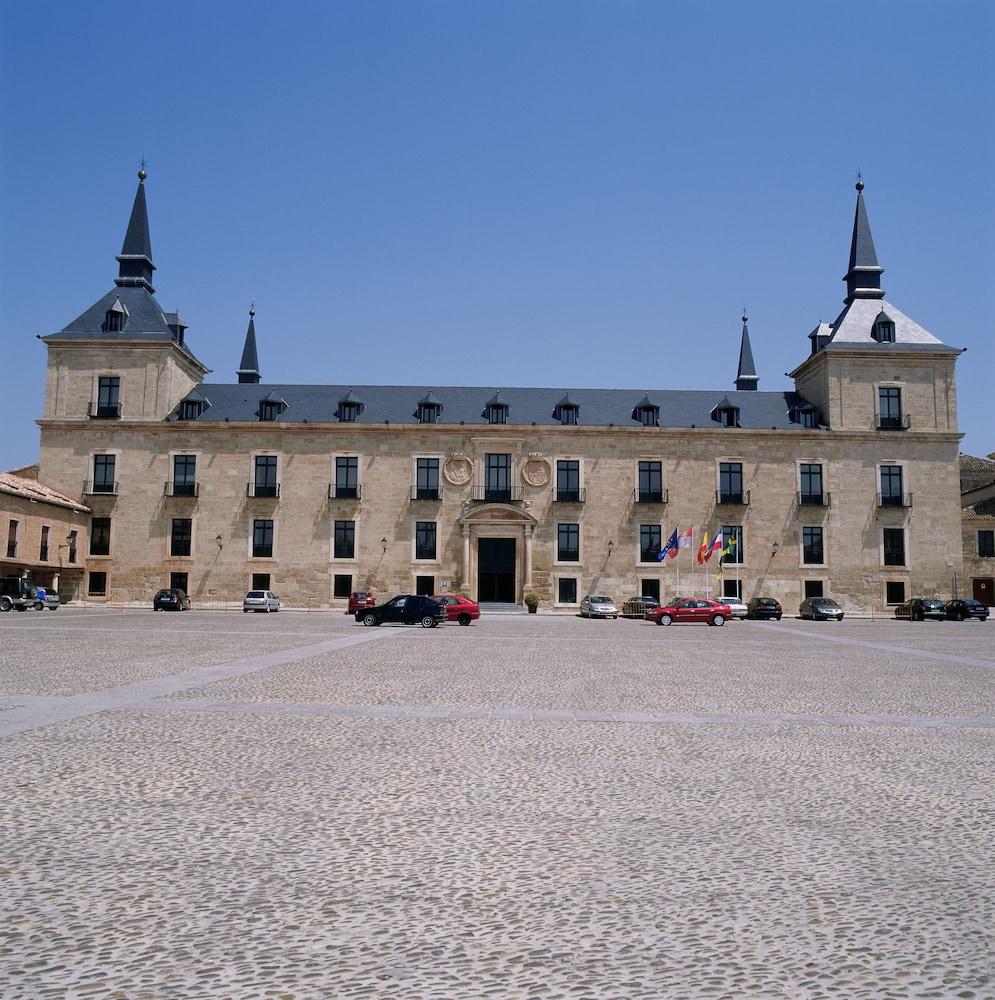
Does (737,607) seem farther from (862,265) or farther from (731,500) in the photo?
(862,265)

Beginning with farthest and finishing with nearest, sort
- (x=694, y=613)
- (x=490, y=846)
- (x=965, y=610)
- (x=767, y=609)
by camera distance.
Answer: (x=767, y=609), (x=965, y=610), (x=694, y=613), (x=490, y=846)

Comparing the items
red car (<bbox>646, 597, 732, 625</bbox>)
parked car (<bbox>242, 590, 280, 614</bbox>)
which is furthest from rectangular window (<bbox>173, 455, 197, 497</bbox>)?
red car (<bbox>646, 597, 732, 625</bbox>)

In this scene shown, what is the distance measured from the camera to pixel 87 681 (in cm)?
1188

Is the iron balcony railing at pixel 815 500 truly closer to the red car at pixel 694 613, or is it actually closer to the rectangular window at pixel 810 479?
the rectangular window at pixel 810 479

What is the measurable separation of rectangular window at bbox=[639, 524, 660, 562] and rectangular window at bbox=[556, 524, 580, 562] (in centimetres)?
346

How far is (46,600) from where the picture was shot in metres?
41.0

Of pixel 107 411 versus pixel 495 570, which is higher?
pixel 107 411

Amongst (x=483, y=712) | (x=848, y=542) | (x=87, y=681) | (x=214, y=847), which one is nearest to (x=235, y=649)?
(x=87, y=681)

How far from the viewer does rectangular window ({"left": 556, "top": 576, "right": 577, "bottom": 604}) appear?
4716cm

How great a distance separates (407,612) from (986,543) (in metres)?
38.2

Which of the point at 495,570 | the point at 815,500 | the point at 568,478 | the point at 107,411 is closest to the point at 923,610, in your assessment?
the point at 815,500

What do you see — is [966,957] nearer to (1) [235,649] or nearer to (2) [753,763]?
(2) [753,763]

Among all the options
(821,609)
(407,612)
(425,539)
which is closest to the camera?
(407,612)

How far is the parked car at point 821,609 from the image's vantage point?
137 feet
